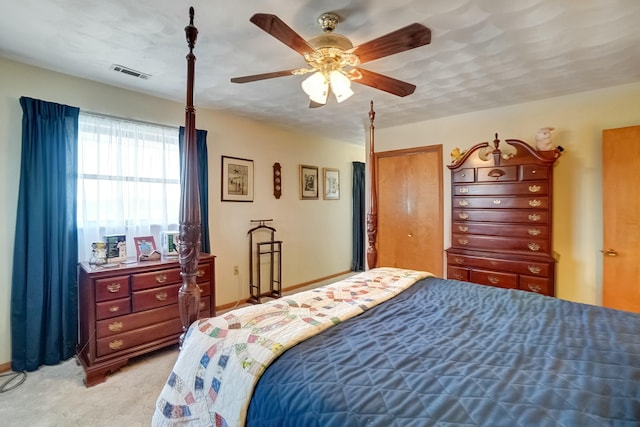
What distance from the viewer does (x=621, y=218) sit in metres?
2.74

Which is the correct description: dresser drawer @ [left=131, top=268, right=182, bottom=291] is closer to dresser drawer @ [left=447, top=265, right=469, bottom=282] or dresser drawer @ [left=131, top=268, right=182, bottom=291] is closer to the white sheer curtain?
the white sheer curtain

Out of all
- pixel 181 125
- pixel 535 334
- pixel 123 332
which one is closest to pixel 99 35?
pixel 181 125

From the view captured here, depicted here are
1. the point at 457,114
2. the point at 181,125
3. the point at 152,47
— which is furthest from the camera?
the point at 457,114

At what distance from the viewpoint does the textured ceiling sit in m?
1.75

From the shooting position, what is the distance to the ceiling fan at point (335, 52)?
4.84ft

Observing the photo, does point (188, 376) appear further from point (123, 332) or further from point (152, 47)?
point (152, 47)

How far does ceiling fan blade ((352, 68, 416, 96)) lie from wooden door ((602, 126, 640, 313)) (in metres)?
2.16

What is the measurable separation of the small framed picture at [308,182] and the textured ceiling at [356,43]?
1.69 m

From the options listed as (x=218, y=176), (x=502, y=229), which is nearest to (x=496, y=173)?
(x=502, y=229)

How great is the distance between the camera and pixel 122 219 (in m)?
2.97

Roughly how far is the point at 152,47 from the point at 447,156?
3306mm

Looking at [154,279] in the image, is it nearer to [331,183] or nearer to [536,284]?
[331,183]

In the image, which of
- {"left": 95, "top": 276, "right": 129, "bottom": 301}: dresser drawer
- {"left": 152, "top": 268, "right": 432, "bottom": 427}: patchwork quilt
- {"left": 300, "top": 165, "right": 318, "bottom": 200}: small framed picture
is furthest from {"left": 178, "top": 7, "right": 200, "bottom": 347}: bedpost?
{"left": 300, "top": 165, "right": 318, "bottom": 200}: small framed picture

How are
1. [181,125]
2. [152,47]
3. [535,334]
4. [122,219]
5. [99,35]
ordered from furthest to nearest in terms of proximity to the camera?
[181,125] < [122,219] < [152,47] < [99,35] < [535,334]
